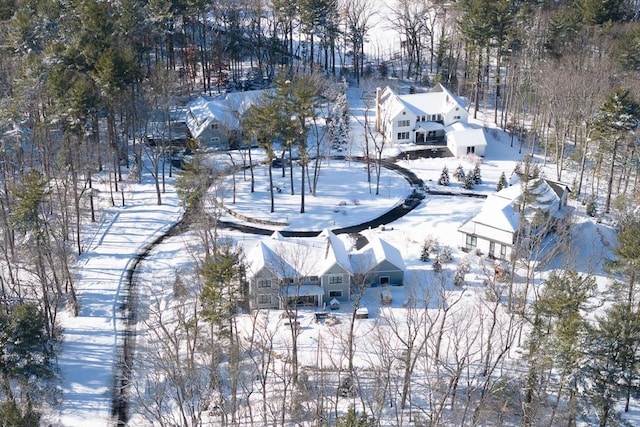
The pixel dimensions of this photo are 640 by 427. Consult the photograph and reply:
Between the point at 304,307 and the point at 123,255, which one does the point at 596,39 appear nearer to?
the point at 304,307

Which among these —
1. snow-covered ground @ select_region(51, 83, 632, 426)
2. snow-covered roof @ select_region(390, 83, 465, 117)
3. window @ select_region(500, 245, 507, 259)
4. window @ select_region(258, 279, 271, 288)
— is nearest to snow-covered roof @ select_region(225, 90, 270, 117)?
snow-covered ground @ select_region(51, 83, 632, 426)

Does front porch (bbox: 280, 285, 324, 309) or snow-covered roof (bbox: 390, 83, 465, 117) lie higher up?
snow-covered roof (bbox: 390, 83, 465, 117)

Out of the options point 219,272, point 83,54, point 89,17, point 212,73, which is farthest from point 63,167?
point 212,73

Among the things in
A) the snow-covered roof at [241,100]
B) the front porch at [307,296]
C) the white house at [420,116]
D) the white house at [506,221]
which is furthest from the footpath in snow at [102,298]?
the white house at [506,221]

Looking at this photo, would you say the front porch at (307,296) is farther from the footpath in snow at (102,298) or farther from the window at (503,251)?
the window at (503,251)

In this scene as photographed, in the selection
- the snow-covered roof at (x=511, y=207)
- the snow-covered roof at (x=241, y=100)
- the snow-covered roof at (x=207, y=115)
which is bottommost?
the snow-covered roof at (x=511, y=207)

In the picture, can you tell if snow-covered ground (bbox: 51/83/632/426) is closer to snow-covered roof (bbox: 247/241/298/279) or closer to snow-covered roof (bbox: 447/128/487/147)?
snow-covered roof (bbox: 447/128/487/147)
